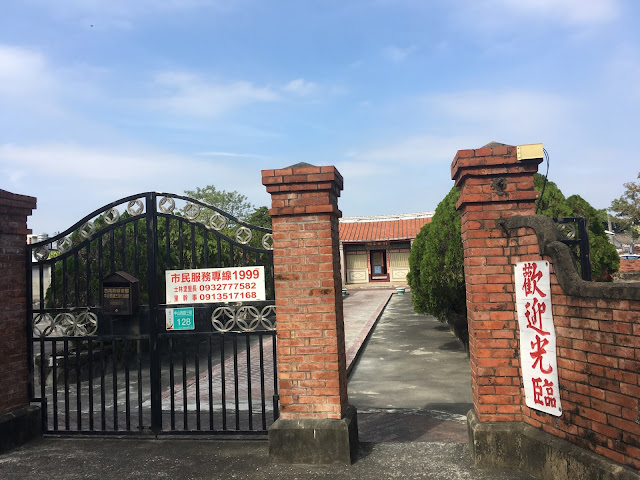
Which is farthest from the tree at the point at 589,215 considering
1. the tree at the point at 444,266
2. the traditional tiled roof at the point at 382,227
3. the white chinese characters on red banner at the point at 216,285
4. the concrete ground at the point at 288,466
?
the traditional tiled roof at the point at 382,227

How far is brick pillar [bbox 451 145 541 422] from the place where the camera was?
13.1 ft

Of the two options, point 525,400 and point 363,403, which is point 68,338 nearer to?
point 363,403

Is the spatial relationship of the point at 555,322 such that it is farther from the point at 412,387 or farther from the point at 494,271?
the point at 412,387

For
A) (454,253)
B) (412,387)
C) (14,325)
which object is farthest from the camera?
(454,253)

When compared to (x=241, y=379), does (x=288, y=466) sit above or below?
above

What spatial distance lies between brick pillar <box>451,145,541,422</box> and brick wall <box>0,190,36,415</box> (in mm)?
4633

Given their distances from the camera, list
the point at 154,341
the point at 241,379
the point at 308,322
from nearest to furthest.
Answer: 1. the point at 308,322
2. the point at 154,341
3. the point at 241,379

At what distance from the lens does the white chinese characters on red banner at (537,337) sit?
370cm

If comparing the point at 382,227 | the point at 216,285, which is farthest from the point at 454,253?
the point at 382,227

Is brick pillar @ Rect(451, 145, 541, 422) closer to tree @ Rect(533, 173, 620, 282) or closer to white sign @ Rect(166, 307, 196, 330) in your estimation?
white sign @ Rect(166, 307, 196, 330)

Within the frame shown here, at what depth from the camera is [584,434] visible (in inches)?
135

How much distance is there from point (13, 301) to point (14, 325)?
0.26 meters

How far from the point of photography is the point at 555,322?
12.1 feet

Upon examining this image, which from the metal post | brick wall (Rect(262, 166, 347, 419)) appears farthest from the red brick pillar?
the metal post
